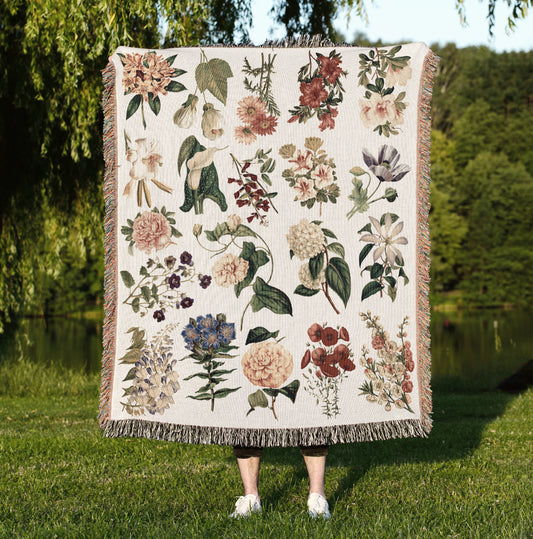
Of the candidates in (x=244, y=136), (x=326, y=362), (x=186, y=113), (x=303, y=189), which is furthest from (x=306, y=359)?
(x=186, y=113)

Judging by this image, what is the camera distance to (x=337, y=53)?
378 cm

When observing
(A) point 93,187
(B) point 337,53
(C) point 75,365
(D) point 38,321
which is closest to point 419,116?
(B) point 337,53

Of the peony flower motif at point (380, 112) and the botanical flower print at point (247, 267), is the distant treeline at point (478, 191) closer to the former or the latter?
the botanical flower print at point (247, 267)

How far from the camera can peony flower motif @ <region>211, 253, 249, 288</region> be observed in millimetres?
3676

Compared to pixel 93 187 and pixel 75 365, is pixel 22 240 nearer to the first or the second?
pixel 93 187

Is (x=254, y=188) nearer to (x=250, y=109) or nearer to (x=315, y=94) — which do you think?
(x=250, y=109)

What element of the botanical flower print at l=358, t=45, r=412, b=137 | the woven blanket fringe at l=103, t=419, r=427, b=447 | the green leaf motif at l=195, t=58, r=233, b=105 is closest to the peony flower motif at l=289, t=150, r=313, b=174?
the botanical flower print at l=358, t=45, r=412, b=137

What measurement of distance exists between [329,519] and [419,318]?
118 centimetres

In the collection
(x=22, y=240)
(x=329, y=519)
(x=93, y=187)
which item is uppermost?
(x=93, y=187)

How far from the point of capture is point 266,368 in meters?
3.65

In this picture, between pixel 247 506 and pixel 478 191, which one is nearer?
pixel 247 506

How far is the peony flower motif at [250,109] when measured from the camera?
3750 millimetres

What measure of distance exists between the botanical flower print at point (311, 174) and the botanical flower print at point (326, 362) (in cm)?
67

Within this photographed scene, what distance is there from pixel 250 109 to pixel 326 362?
57.1 inches
